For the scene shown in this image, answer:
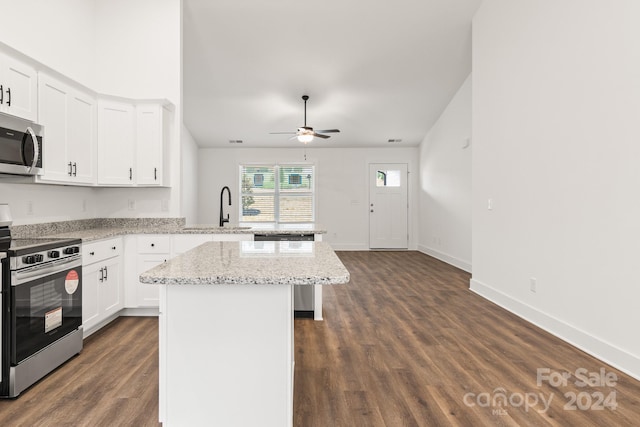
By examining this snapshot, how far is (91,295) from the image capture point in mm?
2730

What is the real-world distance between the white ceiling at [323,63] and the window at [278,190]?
3.88 ft

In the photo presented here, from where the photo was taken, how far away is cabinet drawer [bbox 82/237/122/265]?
2.64 meters

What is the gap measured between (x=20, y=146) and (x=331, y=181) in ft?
20.2

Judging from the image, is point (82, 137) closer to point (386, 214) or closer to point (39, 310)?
point (39, 310)

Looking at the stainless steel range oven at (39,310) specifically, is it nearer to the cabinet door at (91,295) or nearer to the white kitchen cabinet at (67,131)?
the cabinet door at (91,295)

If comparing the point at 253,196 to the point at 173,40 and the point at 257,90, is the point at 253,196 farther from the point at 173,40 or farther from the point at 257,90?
the point at 173,40

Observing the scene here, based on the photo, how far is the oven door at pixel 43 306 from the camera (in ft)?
6.30

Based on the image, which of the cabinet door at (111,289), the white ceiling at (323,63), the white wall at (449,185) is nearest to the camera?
the cabinet door at (111,289)

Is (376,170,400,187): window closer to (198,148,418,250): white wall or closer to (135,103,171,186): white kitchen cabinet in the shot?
(198,148,418,250): white wall

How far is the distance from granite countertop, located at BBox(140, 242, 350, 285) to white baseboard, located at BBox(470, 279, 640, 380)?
6.72 feet

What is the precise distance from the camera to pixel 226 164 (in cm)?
805

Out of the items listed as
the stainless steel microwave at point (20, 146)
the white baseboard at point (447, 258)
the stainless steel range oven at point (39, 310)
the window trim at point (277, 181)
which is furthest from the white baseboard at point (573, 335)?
the window trim at point (277, 181)

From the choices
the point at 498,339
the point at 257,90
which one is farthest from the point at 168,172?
the point at 498,339

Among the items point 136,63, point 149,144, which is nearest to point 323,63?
point 136,63
